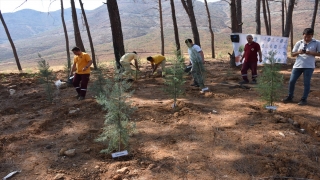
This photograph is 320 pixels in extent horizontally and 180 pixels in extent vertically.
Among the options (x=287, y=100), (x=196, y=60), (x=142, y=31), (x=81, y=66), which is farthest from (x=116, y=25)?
(x=142, y=31)

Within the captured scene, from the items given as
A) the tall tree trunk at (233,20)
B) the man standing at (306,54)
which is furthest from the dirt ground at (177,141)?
the tall tree trunk at (233,20)

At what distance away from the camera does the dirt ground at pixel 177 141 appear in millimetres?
2910

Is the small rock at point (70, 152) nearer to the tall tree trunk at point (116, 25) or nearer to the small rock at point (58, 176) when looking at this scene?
the small rock at point (58, 176)

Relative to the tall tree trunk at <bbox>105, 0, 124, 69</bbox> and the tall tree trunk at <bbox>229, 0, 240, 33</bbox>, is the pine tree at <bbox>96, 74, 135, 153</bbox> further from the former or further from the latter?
the tall tree trunk at <bbox>229, 0, 240, 33</bbox>

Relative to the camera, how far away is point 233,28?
9.41m

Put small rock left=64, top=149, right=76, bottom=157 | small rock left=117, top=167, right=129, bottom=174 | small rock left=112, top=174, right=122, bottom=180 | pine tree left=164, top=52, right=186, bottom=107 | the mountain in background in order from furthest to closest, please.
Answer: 1. the mountain in background
2. pine tree left=164, top=52, right=186, bottom=107
3. small rock left=64, top=149, right=76, bottom=157
4. small rock left=117, top=167, right=129, bottom=174
5. small rock left=112, top=174, right=122, bottom=180

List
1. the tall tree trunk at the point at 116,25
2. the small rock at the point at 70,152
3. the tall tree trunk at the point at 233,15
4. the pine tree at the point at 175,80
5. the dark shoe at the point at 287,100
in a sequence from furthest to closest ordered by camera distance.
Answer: the tall tree trunk at the point at 233,15
the tall tree trunk at the point at 116,25
the dark shoe at the point at 287,100
the pine tree at the point at 175,80
the small rock at the point at 70,152

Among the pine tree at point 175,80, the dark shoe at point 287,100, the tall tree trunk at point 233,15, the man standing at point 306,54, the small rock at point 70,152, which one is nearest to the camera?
the small rock at point 70,152

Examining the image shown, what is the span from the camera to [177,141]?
366cm

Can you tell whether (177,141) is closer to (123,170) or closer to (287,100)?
(123,170)

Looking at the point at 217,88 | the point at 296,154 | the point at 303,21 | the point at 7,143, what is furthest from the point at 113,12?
the point at 303,21

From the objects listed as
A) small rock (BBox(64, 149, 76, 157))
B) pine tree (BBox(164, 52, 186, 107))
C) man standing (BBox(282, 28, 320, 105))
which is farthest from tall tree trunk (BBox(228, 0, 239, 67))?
small rock (BBox(64, 149, 76, 157))

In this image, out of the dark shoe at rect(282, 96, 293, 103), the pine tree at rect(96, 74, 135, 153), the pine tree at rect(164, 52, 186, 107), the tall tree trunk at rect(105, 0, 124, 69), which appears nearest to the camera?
the pine tree at rect(96, 74, 135, 153)

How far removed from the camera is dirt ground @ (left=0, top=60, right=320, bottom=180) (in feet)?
9.55
